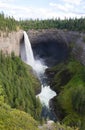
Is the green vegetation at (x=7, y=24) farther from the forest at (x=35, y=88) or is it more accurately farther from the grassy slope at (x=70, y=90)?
the grassy slope at (x=70, y=90)

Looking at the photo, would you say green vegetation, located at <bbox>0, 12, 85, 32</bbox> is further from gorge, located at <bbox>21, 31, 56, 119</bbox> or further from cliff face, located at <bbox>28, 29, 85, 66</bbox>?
gorge, located at <bbox>21, 31, 56, 119</bbox>

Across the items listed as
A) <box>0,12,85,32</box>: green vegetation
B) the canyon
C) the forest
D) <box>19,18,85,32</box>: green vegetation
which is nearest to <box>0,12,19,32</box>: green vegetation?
the forest

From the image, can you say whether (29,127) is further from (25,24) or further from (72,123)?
(25,24)

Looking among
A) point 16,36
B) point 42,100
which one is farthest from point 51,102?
point 16,36

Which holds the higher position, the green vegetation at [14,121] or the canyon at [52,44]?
the green vegetation at [14,121]

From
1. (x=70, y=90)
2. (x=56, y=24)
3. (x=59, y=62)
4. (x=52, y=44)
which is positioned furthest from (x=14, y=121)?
(x=56, y=24)

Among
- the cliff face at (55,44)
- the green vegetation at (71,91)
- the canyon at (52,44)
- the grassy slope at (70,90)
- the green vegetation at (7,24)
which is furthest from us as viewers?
the cliff face at (55,44)

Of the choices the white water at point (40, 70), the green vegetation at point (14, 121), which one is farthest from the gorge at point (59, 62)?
the green vegetation at point (14, 121)

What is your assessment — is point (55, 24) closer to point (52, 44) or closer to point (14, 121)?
point (52, 44)
